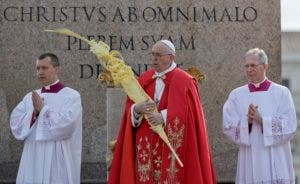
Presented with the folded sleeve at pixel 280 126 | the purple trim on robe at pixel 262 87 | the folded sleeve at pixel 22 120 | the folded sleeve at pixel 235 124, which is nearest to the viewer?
the folded sleeve at pixel 280 126

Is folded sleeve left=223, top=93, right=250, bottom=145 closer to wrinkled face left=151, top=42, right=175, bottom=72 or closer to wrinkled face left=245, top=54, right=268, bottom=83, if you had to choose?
wrinkled face left=245, top=54, right=268, bottom=83

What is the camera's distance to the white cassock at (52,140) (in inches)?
418

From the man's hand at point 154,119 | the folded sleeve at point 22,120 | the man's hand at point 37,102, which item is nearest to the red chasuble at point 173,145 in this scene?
the man's hand at point 154,119

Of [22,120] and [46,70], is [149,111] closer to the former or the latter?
[46,70]

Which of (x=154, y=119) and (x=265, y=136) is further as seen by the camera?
(x=265, y=136)

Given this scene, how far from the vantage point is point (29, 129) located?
1072cm

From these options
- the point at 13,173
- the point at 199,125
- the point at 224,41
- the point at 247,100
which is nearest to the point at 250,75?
the point at 247,100

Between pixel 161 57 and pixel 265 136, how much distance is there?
67.1 inches

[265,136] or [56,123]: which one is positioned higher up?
[56,123]

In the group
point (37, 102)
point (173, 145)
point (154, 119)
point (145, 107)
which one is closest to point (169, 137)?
point (173, 145)

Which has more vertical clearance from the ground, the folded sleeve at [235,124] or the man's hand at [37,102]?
the man's hand at [37,102]

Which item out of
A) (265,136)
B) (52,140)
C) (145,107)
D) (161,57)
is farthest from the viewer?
(52,140)

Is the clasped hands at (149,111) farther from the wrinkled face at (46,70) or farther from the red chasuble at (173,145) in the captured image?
the wrinkled face at (46,70)

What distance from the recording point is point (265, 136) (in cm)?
1057
